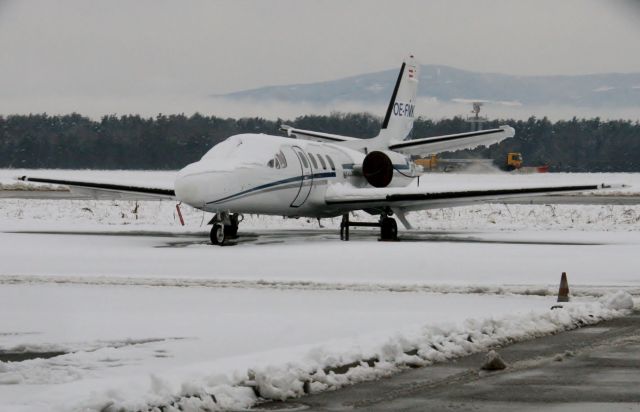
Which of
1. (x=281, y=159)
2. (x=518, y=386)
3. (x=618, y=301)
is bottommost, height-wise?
(x=518, y=386)

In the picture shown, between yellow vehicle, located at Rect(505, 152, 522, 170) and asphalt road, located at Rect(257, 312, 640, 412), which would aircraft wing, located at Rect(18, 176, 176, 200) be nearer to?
A: asphalt road, located at Rect(257, 312, 640, 412)

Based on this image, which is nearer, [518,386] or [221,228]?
[518,386]

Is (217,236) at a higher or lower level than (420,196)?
lower

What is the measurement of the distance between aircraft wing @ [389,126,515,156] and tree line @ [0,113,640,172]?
25.8 m

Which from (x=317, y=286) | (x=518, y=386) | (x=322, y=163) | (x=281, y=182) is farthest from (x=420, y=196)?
(x=518, y=386)

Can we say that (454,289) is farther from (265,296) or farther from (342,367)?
(342,367)

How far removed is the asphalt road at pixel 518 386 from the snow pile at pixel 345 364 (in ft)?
0.64

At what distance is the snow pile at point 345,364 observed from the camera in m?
8.32

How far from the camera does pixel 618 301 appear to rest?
582 inches

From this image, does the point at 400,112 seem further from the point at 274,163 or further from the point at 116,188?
the point at 116,188

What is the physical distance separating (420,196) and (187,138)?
4626 cm

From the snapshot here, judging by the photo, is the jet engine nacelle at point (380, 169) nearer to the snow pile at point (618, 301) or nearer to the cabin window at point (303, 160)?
the cabin window at point (303, 160)

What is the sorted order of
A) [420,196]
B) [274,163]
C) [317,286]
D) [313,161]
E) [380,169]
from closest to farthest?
[317,286] → [274,163] → [420,196] → [313,161] → [380,169]

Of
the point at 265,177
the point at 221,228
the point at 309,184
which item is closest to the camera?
the point at 221,228
